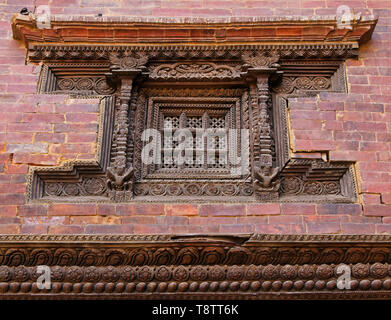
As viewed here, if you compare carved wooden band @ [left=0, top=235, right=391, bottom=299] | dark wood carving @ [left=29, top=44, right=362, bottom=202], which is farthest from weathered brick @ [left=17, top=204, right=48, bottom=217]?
carved wooden band @ [left=0, top=235, right=391, bottom=299]

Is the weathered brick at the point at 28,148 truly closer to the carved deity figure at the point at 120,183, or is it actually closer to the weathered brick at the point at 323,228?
the carved deity figure at the point at 120,183

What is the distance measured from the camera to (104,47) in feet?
17.9

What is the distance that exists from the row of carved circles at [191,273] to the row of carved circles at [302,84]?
1.87 m

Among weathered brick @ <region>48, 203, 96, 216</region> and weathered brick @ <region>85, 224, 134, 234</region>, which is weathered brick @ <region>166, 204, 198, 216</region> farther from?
weathered brick @ <region>48, 203, 96, 216</region>

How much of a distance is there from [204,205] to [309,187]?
0.94 meters

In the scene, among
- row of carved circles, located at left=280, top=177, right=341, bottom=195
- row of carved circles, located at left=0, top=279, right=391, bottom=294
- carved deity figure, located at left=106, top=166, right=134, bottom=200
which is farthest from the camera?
row of carved circles, located at left=280, top=177, right=341, bottom=195

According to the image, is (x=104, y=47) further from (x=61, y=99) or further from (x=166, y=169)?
(x=166, y=169)

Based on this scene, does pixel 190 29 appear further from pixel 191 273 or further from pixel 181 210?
pixel 191 273

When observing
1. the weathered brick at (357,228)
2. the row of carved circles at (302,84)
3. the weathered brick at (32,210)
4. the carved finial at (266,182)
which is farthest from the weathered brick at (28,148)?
the weathered brick at (357,228)

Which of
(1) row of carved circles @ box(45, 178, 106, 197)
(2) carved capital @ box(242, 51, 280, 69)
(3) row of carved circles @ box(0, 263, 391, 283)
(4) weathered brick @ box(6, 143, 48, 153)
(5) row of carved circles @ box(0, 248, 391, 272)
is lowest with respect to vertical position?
(3) row of carved circles @ box(0, 263, 391, 283)

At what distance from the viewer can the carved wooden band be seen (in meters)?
4.20

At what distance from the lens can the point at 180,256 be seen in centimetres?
426

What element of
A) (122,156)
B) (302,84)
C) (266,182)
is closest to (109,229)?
(122,156)
